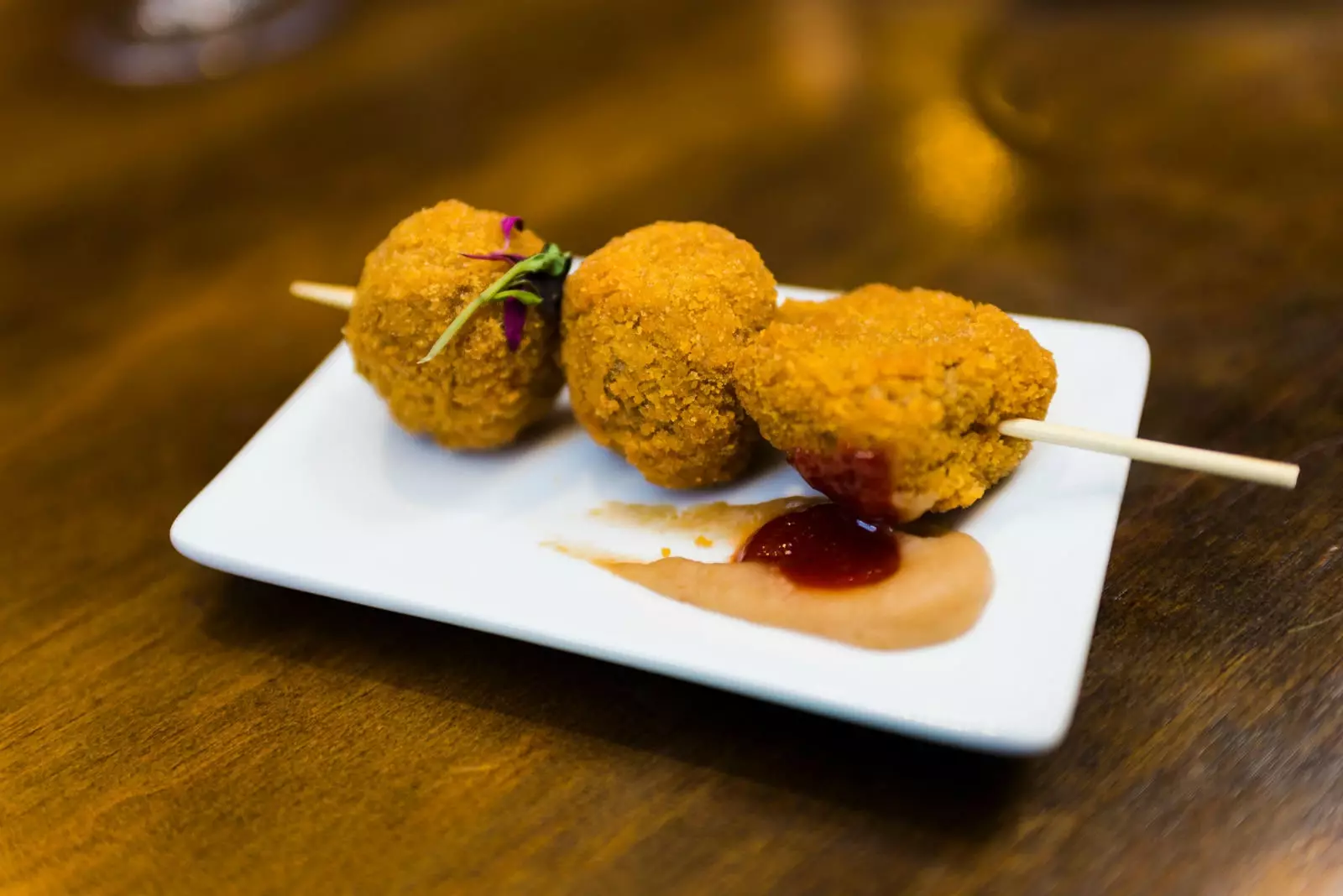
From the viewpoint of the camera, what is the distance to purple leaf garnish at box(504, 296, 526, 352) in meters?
2.01

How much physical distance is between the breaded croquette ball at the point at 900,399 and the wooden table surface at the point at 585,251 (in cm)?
38

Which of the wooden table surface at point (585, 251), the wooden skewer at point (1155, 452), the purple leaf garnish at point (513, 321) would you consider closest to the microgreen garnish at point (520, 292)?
the purple leaf garnish at point (513, 321)

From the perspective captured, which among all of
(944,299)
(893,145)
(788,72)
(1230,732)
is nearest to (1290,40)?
(893,145)

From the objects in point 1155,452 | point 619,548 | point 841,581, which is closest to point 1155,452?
point 1155,452

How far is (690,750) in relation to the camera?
1727mm

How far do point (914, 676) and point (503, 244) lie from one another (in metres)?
1.11

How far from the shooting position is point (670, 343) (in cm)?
188

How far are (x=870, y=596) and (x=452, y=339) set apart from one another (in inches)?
35.5

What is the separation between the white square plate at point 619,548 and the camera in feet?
5.11

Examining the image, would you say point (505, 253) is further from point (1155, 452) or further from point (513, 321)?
point (1155, 452)

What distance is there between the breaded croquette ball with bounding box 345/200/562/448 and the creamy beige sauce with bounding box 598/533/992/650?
0.46 m

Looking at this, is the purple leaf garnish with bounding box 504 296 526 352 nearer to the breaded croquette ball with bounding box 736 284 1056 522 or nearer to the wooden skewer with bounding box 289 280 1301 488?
the breaded croquette ball with bounding box 736 284 1056 522

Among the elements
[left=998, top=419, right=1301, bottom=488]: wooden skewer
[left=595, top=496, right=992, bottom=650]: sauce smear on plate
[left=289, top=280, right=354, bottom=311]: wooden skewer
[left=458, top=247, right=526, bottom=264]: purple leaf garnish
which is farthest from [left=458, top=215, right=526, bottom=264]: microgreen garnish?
[left=998, top=419, right=1301, bottom=488]: wooden skewer

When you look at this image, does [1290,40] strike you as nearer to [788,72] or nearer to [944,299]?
[788,72]
